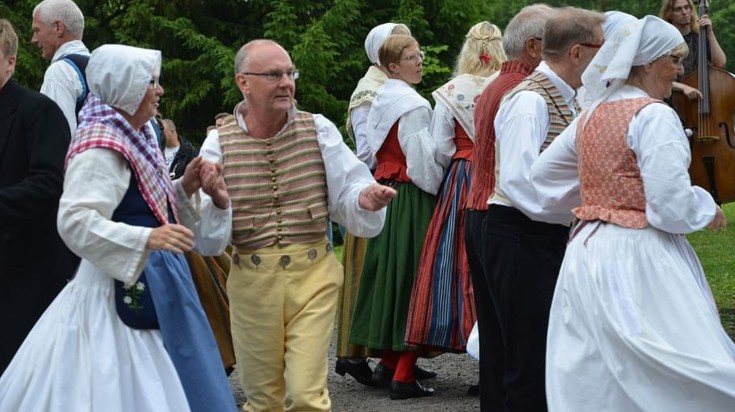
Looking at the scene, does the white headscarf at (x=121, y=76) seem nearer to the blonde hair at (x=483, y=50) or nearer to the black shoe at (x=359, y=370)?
the blonde hair at (x=483, y=50)

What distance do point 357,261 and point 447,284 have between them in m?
0.81

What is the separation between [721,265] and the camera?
11258 millimetres

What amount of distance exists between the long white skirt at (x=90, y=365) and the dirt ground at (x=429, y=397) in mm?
2632

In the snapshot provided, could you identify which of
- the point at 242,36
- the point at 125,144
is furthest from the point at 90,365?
the point at 242,36

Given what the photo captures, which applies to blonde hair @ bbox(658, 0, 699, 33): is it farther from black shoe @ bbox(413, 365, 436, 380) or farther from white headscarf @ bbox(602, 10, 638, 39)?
white headscarf @ bbox(602, 10, 638, 39)

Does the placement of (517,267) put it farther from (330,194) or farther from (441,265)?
(441,265)

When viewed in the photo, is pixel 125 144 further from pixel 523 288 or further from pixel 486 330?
pixel 486 330

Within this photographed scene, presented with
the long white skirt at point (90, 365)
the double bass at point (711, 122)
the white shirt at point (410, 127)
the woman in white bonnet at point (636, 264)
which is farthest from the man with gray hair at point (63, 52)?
the double bass at point (711, 122)

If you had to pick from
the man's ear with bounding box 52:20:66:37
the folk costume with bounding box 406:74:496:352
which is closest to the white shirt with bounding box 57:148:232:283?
the man's ear with bounding box 52:20:66:37

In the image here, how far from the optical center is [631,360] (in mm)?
4516

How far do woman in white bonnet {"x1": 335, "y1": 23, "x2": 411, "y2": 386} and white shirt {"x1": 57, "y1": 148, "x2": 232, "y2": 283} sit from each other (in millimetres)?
3219

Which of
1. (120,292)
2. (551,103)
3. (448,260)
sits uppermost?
(551,103)

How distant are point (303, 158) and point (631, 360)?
149 cm

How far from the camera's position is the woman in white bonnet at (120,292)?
4.27 meters
